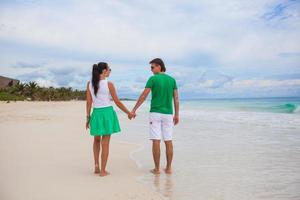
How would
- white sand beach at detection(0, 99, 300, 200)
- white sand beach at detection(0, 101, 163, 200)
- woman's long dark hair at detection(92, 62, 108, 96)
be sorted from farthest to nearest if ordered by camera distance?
1. woman's long dark hair at detection(92, 62, 108, 96)
2. white sand beach at detection(0, 99, 300, 200)
3. white sand beach at detection(0, 101, 163, 200)

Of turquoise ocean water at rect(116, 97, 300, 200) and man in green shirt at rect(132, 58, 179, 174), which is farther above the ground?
man in green shirt at rect(132, 58, 179, 174)

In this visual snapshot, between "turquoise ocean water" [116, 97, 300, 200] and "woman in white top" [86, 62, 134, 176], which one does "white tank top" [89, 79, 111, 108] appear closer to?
"woman in white top" [86, 62, 134, 176]

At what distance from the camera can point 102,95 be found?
5.69m

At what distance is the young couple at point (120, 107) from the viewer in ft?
18.6

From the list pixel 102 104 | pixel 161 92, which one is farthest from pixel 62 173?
pixel 161 92

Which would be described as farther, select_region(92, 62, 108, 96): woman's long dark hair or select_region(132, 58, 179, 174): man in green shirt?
select_region(132, 58, 179, 174): man in green shirt

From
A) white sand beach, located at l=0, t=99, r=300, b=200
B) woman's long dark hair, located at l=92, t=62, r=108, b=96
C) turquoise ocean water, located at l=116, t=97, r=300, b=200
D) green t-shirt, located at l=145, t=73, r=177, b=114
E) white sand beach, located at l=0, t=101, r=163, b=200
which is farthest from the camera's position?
green t-shirt, located at l=145, t=73, r=177, b=114

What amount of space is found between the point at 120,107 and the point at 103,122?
1.65ft

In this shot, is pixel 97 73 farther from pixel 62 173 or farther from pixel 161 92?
pixel 62 173

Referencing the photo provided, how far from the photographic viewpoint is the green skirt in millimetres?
5660

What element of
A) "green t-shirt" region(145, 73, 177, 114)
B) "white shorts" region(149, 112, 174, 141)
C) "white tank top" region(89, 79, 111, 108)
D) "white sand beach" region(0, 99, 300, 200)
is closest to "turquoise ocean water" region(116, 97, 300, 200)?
"white sand beach" region(0, 99, 300, 200)

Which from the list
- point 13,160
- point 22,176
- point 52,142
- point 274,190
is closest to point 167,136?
point 274,190

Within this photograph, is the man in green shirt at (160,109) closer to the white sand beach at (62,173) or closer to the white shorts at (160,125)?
the white shorts at (160,125)

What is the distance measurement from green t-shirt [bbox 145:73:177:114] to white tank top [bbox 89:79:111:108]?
739 mm
